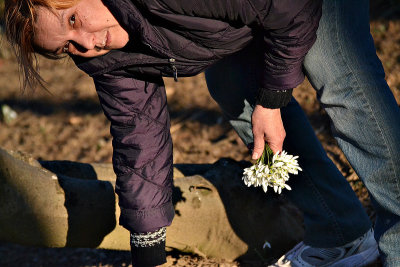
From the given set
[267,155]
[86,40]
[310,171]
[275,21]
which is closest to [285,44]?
[275,21]

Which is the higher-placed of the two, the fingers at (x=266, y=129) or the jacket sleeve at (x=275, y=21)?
the jacket sleeve at (x=275, y=21)

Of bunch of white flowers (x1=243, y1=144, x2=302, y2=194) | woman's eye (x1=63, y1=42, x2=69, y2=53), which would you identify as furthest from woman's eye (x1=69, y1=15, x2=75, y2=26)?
bunch of white flowers (x1=243, y1=144, x2=302, y2=194)

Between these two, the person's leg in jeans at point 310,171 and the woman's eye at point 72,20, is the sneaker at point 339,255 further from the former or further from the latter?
the woman's eye at point 72,20

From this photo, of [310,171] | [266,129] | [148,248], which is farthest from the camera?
[310,171]

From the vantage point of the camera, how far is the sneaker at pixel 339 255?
8.98 feet

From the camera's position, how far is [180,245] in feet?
9.95

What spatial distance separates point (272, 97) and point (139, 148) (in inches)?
24.1

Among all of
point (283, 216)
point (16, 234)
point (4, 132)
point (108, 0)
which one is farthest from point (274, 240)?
point (4, 132)

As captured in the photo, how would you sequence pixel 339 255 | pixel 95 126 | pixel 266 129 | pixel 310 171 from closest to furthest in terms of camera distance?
pixel 266 129 < pixel 310 171 < pixel 339 255 < pixel 95 126

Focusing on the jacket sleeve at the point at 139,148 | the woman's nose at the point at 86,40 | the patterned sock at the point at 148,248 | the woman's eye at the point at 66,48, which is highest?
the woman's nose at the point at 86,40

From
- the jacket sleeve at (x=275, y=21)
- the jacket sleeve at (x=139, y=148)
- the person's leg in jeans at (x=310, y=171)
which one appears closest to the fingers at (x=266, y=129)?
the jacket sleeve at (x=275, y=21)

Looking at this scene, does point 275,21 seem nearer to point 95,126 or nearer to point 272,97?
point 272,97

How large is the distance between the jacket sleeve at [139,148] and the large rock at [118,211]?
37 cm

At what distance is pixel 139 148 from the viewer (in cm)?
242
